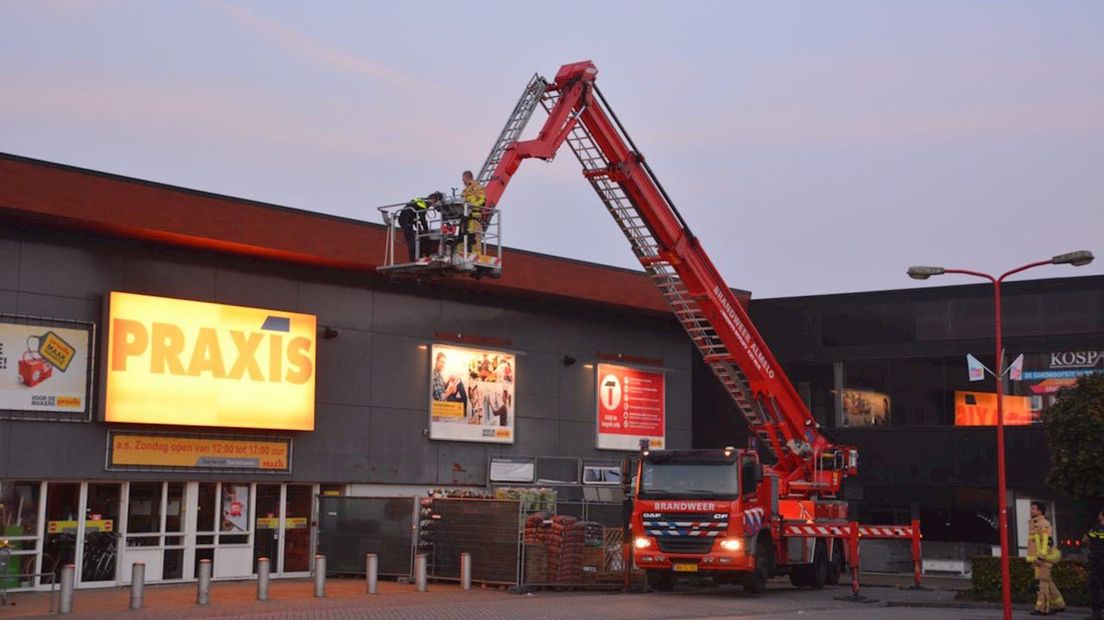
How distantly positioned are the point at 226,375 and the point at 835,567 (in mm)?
15129

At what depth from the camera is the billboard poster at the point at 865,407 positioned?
1563 inches

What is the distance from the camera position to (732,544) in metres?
26.7

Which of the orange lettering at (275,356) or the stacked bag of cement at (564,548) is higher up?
the orange lettering at (275,356)

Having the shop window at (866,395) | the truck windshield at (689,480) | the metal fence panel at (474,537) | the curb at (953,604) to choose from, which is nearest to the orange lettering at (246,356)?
the metal fence panel at (474,537)

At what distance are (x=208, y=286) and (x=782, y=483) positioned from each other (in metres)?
14.1

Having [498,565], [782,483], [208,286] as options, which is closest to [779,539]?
[782,483]

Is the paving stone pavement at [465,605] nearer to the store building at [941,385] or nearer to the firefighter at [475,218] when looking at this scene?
the firefighter at [475,218]

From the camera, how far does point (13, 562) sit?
86.0 feet

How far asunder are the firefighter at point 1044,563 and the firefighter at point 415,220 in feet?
41.2

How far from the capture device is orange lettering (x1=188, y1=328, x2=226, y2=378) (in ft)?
95.1

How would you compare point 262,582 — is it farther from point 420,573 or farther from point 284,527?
point 284,527

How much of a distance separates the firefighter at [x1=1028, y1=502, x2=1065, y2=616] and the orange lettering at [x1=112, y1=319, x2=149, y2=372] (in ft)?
59.9

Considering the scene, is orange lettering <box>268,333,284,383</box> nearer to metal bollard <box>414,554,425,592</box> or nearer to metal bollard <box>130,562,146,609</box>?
metal bollard <box>414,554,425,592</box>

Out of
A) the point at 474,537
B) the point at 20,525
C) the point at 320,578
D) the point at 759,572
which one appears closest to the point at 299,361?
the point at 474,537
